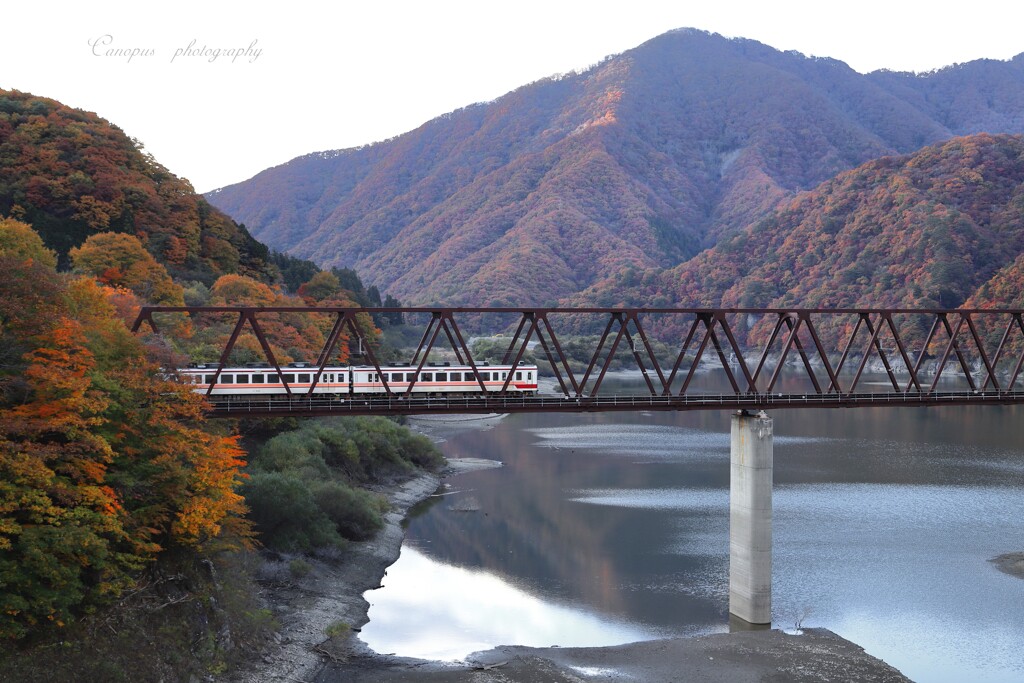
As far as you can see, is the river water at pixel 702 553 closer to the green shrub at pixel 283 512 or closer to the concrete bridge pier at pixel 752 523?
the concrete bridge pier at pixel 752 523

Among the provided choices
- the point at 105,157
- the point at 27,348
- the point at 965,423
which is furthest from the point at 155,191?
the point at 965,423

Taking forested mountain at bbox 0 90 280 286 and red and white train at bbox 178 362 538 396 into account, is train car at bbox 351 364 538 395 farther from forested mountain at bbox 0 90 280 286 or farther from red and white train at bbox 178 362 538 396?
forested mountain at bbox 0 90 280 286

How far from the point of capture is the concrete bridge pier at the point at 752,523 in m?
33.7

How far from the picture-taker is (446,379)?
1816 inches

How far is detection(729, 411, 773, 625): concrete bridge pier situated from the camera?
33.7m

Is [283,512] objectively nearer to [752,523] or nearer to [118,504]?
[118,504]

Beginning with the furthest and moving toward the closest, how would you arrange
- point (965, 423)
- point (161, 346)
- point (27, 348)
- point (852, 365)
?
point (852, 365), point (965, 423), point (161, 346), point (27, 348)

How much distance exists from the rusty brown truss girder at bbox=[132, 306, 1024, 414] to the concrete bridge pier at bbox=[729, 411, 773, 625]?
1.62 metres

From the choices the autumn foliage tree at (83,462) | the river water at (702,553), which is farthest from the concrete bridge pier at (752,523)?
the autumn foliage tree at (83,462)

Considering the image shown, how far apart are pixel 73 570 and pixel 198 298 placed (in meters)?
51.8

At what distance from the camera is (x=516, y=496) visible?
5700 centimetres

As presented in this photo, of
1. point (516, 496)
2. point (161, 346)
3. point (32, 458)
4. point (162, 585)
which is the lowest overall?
point (516, 496)

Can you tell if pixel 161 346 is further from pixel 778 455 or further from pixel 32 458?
pixel 778 455

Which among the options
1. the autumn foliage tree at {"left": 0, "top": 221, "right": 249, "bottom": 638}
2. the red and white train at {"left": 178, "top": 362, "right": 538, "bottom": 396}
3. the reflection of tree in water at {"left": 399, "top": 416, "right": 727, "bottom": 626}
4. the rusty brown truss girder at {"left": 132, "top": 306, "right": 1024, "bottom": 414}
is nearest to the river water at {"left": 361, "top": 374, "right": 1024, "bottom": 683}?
the reflection of tree in water at {"left": 399, "top": 416, "right": 727, "bottom": 626}
